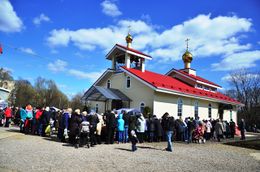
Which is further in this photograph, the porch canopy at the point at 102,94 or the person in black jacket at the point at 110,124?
the porch canopy at the point at 102,94

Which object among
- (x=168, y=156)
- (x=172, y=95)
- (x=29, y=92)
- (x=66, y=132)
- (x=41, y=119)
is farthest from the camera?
(x=29, y=92)

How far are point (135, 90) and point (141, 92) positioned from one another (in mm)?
853

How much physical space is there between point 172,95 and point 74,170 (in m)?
19.2

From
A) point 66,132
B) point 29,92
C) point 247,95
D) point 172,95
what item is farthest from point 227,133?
point 29,92

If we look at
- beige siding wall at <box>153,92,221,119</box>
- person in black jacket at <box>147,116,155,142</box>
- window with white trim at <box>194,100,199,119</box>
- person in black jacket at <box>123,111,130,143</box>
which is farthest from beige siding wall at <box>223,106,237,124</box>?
person in black jacket at <box>123,111,130,143</box>

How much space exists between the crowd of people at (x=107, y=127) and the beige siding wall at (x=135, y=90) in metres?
A: 6.31

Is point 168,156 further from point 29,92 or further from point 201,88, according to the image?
point 29,92

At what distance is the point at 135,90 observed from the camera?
25656 millimetres

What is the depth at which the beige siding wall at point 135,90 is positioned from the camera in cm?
2442

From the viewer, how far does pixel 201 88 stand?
34.6 m

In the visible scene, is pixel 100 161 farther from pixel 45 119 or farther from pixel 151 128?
pixel 45 119

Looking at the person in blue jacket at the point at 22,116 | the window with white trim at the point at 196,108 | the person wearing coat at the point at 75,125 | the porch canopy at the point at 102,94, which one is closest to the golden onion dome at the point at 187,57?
the window with white trim at the point at 196,108

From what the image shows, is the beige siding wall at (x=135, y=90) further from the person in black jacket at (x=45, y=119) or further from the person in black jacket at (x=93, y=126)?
the person in black jacket at (x=93, y=126)

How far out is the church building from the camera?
80.2 feet
